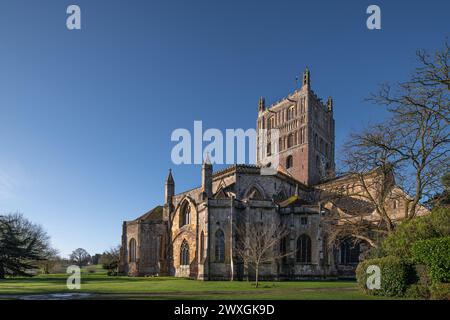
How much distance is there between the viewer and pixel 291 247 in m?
40.1

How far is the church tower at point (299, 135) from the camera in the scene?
63.5 m

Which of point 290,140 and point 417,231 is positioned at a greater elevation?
point 290,140

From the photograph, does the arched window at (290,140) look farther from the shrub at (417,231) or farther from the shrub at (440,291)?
the shrub at (440,291)

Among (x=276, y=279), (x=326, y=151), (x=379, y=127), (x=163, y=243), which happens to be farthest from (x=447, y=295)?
(x=326, y=151)

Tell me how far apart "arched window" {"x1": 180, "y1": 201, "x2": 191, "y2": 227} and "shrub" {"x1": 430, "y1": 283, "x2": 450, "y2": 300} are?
100.0 feet

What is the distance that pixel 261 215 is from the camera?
39625mm

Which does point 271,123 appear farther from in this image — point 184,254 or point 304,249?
point 304,249

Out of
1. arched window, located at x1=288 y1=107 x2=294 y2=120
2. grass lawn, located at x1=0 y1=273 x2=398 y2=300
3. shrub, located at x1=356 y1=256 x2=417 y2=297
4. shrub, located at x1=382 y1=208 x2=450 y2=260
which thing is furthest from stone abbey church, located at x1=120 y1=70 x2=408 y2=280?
grass lawn, located at x1=0 y1=273 x2=398 y2=300

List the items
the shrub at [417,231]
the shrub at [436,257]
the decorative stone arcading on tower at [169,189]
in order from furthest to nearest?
the decorative stone arcading on tower at [169,189]
the shrub at [417,231]
the shrub at [436,257]

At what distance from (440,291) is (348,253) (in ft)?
93.3

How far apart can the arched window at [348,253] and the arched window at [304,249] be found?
757cm

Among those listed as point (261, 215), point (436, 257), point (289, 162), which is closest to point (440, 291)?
point (436, 257)

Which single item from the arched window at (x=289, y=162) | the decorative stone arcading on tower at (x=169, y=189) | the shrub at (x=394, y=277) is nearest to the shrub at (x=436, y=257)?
the shrub at (x=394, y=277)
